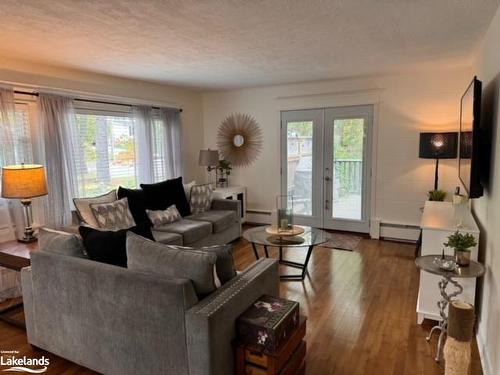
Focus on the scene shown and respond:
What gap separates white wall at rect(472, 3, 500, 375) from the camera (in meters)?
2.02

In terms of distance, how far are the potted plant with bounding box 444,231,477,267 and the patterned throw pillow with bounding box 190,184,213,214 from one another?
3192 millimetres

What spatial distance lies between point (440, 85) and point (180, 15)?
12.0 feet

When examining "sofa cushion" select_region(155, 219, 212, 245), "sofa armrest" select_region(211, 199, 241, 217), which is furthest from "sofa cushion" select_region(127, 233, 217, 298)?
"sofa armrest" select_region(211, 199, 241, 217)

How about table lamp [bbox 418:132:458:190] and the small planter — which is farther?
table lamp [bbox 418:132:458:190]

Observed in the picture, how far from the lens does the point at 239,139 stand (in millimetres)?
6074

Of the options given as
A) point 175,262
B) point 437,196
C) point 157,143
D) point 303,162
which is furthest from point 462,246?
point 157,143

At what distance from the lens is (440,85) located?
4.46 meters

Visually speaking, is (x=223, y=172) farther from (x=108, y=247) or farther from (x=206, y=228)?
(x=108, y=247)

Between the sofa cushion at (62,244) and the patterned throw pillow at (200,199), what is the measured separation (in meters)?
2.45

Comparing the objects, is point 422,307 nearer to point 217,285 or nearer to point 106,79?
point 217,285

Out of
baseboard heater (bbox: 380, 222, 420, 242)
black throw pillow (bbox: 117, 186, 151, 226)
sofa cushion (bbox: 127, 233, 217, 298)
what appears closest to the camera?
sofa cushion (bbox: 127, 233, 217, 298)

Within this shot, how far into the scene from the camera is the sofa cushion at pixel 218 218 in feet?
14.4

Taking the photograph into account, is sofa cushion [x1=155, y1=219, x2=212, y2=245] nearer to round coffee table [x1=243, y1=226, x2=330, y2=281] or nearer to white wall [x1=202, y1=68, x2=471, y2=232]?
round coffee table [x1=243, y1=226, x2=330, y2=281]

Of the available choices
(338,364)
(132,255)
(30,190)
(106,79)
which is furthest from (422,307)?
(106,79)
